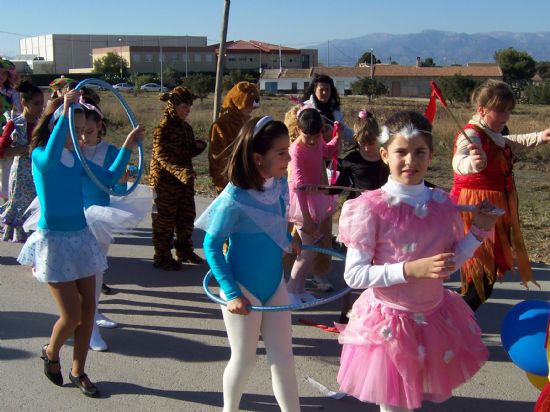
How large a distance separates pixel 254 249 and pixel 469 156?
188 cm

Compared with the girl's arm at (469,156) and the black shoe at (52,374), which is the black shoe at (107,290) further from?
the girl's arm at (469,156)

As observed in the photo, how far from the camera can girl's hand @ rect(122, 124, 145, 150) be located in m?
4.66

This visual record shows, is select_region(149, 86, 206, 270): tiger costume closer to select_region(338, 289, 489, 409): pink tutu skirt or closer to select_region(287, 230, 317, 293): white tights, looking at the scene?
select_region(287, 230, 317, 293): white tights

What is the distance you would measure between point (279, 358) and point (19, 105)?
6.16m

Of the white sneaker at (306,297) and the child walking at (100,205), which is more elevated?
the child walking at (100,205)

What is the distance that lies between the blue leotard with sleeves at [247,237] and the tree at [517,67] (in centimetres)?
7057

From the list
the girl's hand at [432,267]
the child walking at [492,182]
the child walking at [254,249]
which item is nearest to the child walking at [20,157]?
the child walking at [254,249]

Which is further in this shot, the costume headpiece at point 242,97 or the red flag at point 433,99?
the costume headpiece at point 242,97

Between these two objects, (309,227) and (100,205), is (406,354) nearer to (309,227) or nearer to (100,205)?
(309,227)

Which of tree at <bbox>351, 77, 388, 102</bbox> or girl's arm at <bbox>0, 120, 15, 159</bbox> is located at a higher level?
tree at <bbox>351, 77, 388, 102</bbox>

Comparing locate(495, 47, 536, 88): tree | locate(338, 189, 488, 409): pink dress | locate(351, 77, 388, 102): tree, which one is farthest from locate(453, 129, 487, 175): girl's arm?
locate(495, 47, 536, 88): tree

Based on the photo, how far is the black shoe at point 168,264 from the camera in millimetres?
6957

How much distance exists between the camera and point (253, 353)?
3465mm

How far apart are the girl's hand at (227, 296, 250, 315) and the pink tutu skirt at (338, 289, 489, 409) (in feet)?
1.65
